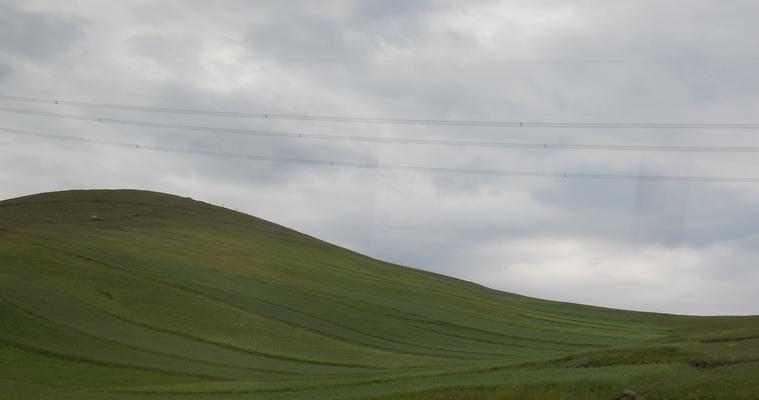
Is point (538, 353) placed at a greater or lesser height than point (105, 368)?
greater

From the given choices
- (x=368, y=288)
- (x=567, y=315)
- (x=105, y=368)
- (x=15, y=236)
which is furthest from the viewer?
(x=567, y=315)

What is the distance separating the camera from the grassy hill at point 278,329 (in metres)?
36.6

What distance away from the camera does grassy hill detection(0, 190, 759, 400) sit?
36625 mm

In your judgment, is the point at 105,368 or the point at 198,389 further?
the point at 105,368

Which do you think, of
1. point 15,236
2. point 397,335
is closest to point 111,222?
point 15,236

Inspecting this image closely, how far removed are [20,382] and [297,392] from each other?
12909mm

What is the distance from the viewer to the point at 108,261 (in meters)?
71.0

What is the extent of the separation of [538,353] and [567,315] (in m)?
35.4

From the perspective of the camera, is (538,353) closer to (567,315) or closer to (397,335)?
(397,335)

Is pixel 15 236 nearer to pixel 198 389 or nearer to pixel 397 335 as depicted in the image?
pixel 397 335

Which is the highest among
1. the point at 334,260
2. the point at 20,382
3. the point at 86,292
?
the point at 334,260

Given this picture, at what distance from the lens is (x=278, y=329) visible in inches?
2352

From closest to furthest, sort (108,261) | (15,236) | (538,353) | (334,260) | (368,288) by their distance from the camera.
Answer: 1. (538,353)
2. (108,261)
3. (15,236)
4. (368,288)
5. (334,260)

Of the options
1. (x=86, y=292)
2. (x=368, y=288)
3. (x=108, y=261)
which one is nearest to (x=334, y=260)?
(x=368, y=288)
